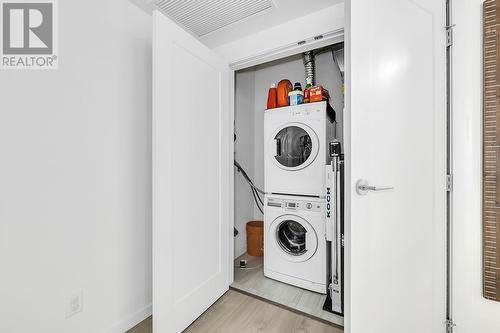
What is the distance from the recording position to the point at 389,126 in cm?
119

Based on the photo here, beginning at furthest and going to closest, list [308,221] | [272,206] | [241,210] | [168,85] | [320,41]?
[241,210], [272,206], [308,221], [320,41], [168,85]

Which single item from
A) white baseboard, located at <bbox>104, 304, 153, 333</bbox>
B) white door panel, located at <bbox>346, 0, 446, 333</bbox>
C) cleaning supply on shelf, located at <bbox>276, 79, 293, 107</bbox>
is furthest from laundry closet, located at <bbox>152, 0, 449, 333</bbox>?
white baseboard, located at <bbox>104, 304, 153, 333</bbox>

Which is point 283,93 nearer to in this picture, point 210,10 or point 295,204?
point 210,10

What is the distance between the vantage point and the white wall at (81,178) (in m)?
1.07

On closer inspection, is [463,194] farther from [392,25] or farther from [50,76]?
[50,76]

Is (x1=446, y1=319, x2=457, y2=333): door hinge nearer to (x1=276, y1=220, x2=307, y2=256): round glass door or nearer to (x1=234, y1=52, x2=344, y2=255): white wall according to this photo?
(x1=276, y1=220, x2=307, y2=256): round glass door

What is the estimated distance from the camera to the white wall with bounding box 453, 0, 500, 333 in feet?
4.10

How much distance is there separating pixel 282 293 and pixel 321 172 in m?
1.14

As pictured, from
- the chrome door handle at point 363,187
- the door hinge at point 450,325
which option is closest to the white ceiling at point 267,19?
the chrome door handle at point 363,187

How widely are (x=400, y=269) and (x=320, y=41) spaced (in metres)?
1.63

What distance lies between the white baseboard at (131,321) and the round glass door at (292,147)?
5.32ft

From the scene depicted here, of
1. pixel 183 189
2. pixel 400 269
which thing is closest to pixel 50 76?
pixel 183 189

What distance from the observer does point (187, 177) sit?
1538 millimetres

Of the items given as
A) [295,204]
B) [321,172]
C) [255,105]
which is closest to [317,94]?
[321,172]
